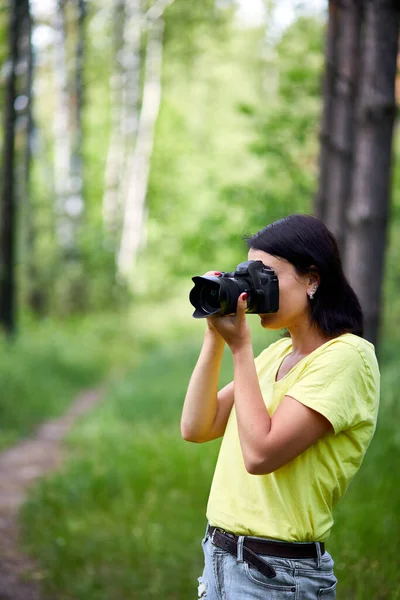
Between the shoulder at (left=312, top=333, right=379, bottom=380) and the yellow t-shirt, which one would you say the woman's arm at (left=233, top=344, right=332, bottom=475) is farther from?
the shoulder at (left=312, top=333, right=379, bottom=380)

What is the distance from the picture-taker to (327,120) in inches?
Result: 307

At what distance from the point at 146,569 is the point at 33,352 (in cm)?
675

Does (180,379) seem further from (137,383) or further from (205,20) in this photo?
(205,20)

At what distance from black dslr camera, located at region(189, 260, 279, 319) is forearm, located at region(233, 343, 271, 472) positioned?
11 cm

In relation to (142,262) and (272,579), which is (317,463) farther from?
(142,262)

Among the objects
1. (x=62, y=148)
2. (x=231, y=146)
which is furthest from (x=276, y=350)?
(x=231, y=146)

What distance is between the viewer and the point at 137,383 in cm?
936

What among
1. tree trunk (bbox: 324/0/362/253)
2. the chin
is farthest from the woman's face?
tree trunk (bbox: 324/0/362/253)

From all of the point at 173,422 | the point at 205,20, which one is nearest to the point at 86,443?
the point at 173,422

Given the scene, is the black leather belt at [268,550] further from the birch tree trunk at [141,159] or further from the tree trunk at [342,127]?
the birch tree trunk at [141,159]

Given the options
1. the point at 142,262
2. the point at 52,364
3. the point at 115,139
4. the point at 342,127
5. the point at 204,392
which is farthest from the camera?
the point at 142,262

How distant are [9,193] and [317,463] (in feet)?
31.2

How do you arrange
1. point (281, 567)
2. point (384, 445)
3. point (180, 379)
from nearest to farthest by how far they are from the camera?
1. point (281, 567)
2. point (384, 445)
3. point (180, 379)

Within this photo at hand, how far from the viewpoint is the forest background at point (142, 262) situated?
421 centimetres
